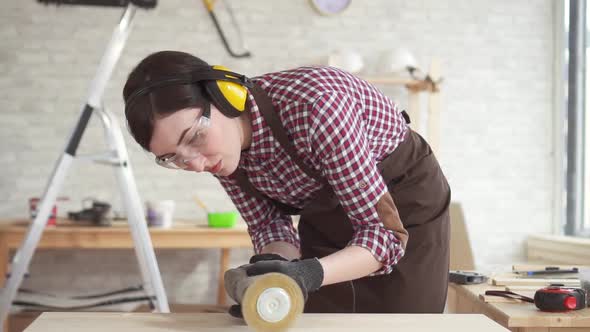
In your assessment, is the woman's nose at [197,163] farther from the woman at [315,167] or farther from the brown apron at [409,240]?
the brown apron at [409,240]

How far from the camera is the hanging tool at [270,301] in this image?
0.96 m

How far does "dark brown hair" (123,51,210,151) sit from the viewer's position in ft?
3.60

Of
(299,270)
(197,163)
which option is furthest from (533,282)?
(197,163)

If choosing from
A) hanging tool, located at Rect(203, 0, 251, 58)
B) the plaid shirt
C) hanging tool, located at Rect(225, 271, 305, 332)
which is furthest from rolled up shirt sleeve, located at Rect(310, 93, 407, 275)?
hanging tool, located at Rect(203, 0, 251, 58)

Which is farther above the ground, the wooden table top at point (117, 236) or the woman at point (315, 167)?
the woman at point (315, 167)

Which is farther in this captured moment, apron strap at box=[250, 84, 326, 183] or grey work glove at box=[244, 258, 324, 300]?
apron strap at box=[250, 84, 326, 183]

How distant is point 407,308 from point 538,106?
10.1 ft

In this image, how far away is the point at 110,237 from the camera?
10.4 ft

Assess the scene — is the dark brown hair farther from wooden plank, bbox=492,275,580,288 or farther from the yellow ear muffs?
wooden plank, bbox=492,275,580,288

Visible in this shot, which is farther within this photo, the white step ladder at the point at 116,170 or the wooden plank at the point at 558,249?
the wooden plank at the point at 558,249

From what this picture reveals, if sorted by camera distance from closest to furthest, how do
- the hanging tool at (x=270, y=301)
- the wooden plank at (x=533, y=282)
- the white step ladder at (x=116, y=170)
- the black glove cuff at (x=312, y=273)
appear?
the hanging tool at (x=270, y=301)
the black glove cuff at (x=312, y=273)
the wooden plank at (x=533, y=282)
the white step ladder at (x=116, y=170)

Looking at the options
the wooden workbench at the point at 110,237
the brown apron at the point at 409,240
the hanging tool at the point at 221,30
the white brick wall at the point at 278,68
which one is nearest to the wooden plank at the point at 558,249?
the white brick wall at the point at 278,68

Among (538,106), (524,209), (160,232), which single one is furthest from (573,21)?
(160,232)

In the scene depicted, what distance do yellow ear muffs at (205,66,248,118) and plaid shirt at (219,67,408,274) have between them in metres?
0.06
